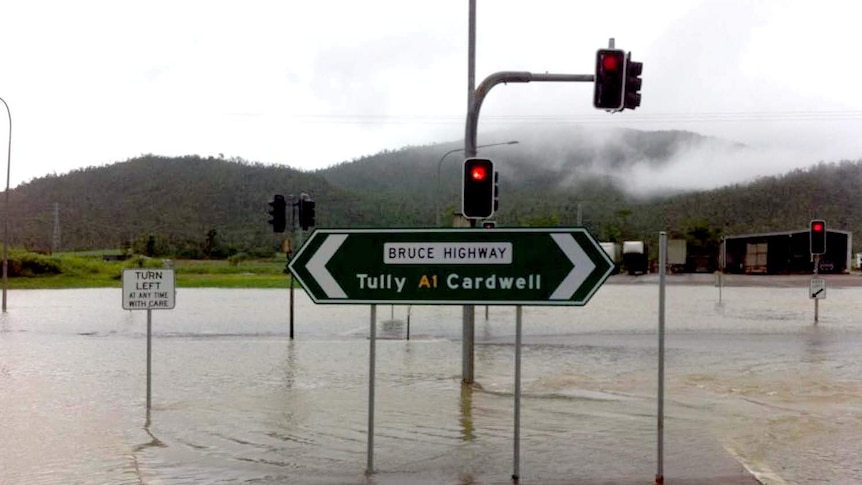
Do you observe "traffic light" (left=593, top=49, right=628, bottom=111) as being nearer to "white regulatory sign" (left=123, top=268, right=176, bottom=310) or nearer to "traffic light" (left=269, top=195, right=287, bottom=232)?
"white regulatory sign" (left=123, top=268, right=176, bottom=310)

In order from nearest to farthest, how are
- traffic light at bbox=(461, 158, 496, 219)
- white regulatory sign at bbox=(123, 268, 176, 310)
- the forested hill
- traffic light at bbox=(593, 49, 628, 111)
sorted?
1. white regulatory sign at bbox=(123, 268, 176, 310)
2. traffic light at bbox=(461, 158, 496, 219)
3. traffic light at bbox=(593, 49, 628, 111)
4. the forested hill

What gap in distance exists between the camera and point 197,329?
2586cm

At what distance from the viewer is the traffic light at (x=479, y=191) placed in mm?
13094

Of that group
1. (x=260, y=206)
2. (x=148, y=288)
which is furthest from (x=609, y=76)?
(x=260, y=206)

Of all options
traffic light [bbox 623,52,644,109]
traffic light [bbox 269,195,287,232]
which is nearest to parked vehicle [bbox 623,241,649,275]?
traffic light [bbox 269,195,287,232]

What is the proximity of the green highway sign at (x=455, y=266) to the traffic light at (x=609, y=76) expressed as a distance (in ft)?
23.4

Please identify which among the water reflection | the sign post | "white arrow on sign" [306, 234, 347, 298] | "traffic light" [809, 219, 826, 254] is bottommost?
the water reflection

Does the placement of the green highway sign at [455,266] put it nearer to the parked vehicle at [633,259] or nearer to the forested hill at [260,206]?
the parked vehicle at [633,259]

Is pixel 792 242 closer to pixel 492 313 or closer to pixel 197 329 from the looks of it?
→ pixel 492 313

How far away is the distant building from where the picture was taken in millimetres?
92000

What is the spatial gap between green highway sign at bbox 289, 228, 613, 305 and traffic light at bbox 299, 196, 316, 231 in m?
14.2

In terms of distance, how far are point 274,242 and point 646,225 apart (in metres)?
55.2

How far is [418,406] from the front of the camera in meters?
12.4

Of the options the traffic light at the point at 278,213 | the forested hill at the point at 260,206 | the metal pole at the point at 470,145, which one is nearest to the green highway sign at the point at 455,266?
the metal pole at the point at 470,145
